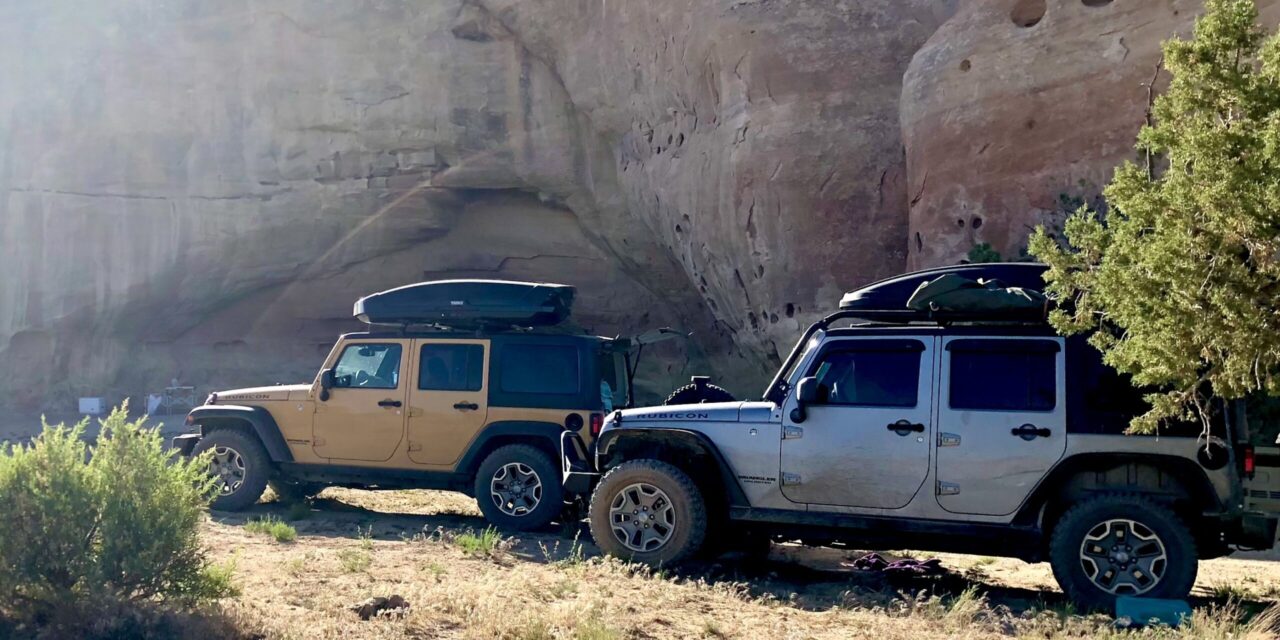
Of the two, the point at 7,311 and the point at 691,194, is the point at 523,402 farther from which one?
the point at 7,311

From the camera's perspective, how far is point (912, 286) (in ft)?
25.3

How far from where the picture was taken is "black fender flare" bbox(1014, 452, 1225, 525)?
643 centimetres

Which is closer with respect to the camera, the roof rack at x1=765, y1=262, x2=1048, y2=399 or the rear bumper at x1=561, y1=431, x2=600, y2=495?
the roof rack at x1=765, y1=262, x2=1048, y2=399

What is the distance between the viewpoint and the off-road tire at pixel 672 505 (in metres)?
7.40

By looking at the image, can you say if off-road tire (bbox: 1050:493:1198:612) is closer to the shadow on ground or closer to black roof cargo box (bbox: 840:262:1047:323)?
the shadow on ground

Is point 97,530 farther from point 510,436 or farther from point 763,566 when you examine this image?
point 510,436

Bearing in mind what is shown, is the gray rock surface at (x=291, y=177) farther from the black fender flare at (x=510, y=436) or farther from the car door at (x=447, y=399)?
the black fender flare at (x=510, y=436)

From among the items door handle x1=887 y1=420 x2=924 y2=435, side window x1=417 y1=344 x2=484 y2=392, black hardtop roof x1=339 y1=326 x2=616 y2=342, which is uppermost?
black hardtop roof x1=339 y1=326 x2=616 y2=342

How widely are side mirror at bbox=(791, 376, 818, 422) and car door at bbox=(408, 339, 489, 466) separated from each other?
3870 mm

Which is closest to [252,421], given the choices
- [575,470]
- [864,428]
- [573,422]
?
[573,422]

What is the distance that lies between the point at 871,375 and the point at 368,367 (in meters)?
5.42

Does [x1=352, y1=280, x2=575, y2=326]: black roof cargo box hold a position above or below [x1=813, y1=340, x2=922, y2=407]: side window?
above

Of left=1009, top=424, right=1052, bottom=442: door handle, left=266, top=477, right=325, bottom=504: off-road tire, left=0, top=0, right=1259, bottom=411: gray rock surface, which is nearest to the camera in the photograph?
left=1009, top=424, right=1052, bottom=442: door handle

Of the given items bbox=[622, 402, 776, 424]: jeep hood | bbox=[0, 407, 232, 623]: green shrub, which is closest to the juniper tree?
bbox=[622, 402, 776, 424]: jeep hood
